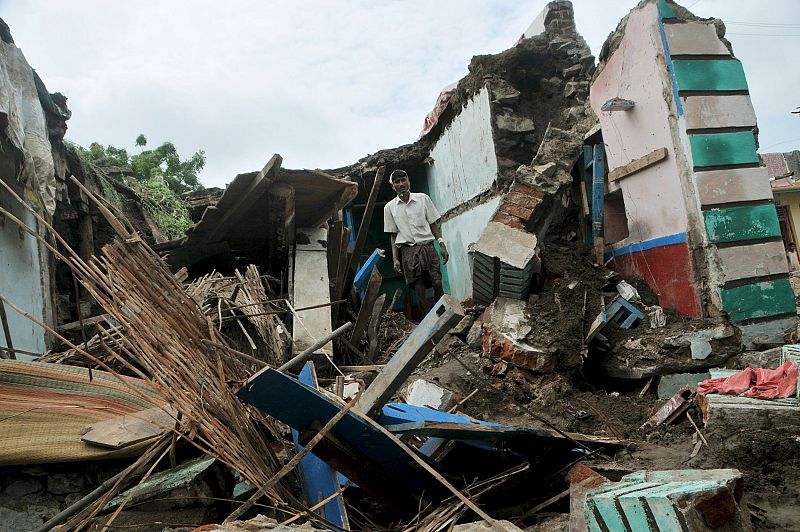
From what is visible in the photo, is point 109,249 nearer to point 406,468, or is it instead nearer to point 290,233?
point 406,468

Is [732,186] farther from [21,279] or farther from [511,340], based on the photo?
[21,279]

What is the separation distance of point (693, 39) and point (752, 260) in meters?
2.11

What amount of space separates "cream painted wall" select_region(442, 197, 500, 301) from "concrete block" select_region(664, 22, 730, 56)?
348cm

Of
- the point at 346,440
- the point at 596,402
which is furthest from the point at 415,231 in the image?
the point at 346,440

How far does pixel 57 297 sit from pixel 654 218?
19.8ft

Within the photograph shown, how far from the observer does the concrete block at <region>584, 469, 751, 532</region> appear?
1.57 metres

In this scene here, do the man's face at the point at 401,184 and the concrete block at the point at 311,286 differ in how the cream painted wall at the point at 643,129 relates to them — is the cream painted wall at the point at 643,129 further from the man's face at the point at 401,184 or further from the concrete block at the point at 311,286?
the concrete block at the point at 311,286

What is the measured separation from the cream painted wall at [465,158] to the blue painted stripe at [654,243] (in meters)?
2.58

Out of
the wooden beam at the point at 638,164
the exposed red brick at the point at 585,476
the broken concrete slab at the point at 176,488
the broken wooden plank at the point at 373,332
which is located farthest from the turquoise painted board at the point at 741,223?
the broken concrete slab at the point at 176,488

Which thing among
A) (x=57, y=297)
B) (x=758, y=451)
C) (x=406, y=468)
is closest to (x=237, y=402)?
(x=406, y=468)

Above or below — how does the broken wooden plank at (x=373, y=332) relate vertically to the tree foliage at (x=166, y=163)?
below

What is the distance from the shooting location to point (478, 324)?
5.46 metres

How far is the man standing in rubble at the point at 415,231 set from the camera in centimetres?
600

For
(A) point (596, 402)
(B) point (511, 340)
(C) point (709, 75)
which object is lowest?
(A) point (596, 402)
